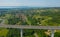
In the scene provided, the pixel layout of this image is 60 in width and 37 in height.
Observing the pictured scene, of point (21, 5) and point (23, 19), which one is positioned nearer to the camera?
point (23, 19)

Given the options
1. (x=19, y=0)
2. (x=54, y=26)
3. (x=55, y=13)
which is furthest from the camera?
(x=19, y=0)

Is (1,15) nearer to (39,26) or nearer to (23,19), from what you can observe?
(23,19)

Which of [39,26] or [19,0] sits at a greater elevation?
[19,0]

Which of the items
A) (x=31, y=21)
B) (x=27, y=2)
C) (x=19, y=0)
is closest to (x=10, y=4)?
(x=19, y=0)

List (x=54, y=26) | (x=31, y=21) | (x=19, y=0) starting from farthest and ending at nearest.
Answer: (x=19, y=0)
(x=31, y=21)
(x=54, y=26)

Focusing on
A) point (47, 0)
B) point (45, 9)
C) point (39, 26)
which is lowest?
point (39, 26)

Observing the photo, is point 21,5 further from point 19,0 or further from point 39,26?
point 39,26
